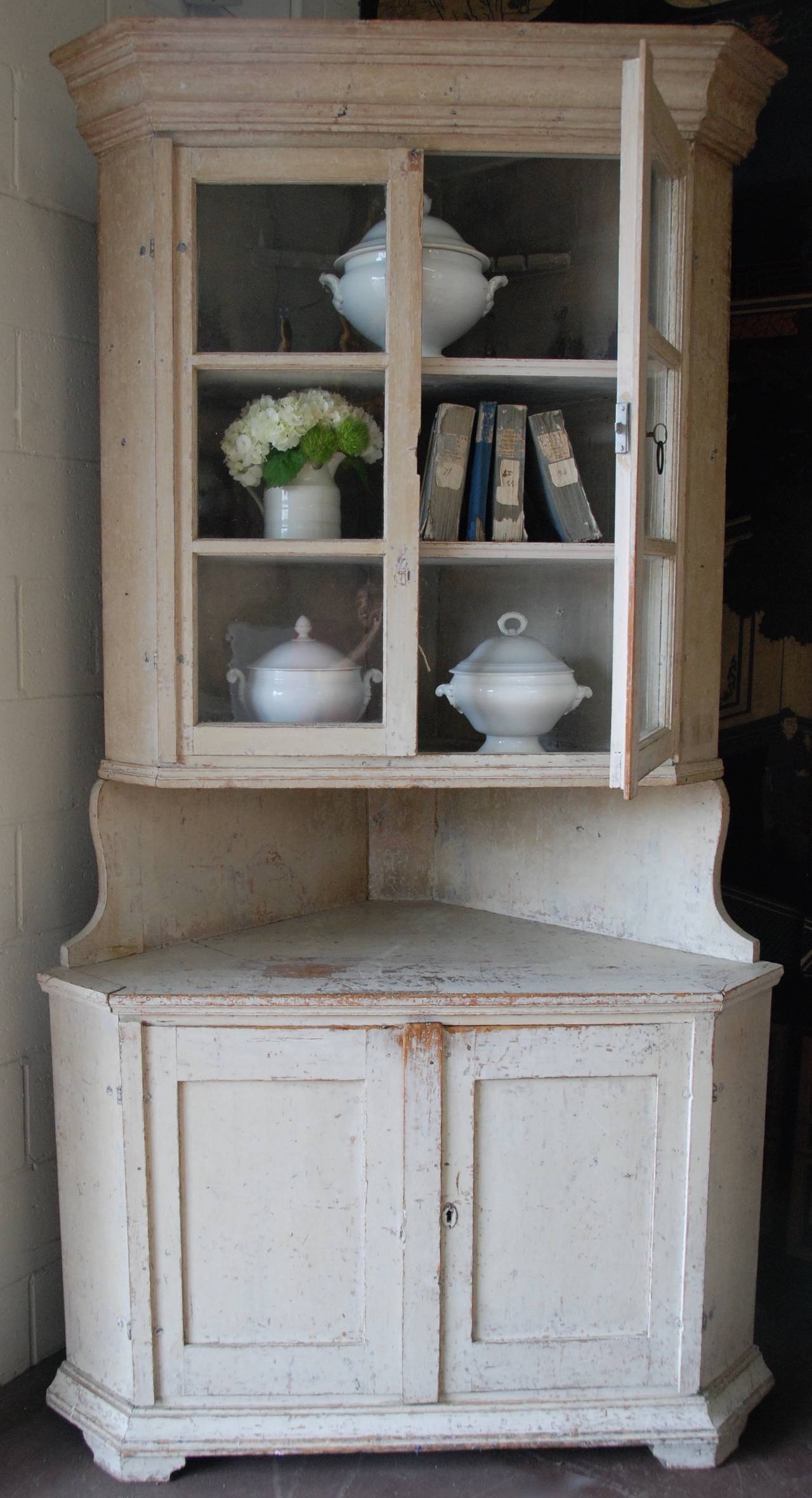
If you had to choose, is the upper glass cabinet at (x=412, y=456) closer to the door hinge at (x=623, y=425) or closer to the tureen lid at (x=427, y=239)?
the tureen lid at (x=427, y=239)

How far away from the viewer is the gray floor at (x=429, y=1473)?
69.8 inches

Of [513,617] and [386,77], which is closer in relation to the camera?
[386,77]

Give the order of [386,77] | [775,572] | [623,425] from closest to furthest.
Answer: [623,425], [386,77], [775,572]

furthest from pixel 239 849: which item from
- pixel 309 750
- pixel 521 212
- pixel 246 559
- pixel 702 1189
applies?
pixel 521 212

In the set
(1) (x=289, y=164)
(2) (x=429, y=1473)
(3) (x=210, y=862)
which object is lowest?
(2) (x=429, y=1473)


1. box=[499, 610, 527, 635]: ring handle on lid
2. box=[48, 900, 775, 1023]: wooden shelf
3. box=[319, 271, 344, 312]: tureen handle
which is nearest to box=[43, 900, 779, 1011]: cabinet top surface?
box=[48, 900, 775, 1023]: wooden shelf

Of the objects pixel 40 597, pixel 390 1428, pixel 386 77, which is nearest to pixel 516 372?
pixel 386 77

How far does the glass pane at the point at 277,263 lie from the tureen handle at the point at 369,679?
50 centimetres

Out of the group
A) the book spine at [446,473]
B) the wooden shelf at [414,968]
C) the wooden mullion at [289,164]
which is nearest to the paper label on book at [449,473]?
the book spine at [446,473]

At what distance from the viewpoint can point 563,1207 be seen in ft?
5.91

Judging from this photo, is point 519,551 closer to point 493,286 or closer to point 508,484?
point 508,484

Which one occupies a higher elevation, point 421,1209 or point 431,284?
point 431,284

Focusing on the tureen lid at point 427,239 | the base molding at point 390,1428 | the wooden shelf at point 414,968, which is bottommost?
the base molding at point 390,1428

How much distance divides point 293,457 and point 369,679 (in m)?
0.37
